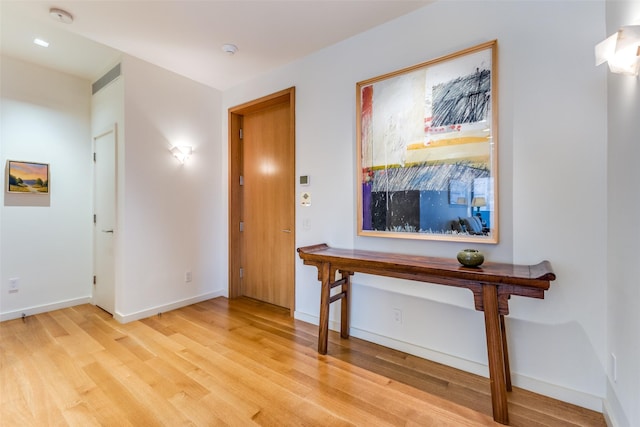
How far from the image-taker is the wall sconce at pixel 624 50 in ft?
3.81

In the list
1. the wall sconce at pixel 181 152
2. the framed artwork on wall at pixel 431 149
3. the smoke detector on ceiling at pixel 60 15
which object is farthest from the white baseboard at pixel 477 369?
the smoke detector on ceiling at pixel 60 15

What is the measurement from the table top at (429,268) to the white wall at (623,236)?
29cm

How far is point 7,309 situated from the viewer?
3.08 m

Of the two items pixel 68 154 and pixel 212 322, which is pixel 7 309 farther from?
pixel 212 322

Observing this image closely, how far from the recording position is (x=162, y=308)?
10.9 ft

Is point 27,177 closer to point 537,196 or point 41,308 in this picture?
point 41,308

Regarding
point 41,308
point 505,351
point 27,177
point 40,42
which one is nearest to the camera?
point 505,351

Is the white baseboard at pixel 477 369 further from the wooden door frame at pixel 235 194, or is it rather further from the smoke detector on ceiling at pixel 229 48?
the smoke detector on ceiling at pixel 229 48

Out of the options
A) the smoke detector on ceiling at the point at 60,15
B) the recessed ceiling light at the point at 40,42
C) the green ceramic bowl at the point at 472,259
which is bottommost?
the green ceramic bowl at the point at 472,259

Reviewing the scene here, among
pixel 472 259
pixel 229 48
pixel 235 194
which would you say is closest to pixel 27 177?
pixel 235 194

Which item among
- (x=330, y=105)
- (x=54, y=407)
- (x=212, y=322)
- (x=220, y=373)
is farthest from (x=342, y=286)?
(x=54, y=407)

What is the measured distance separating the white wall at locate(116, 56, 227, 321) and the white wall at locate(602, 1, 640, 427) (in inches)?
147

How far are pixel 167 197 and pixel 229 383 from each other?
2284mm

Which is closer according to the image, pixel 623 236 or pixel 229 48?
pixel 623 236
